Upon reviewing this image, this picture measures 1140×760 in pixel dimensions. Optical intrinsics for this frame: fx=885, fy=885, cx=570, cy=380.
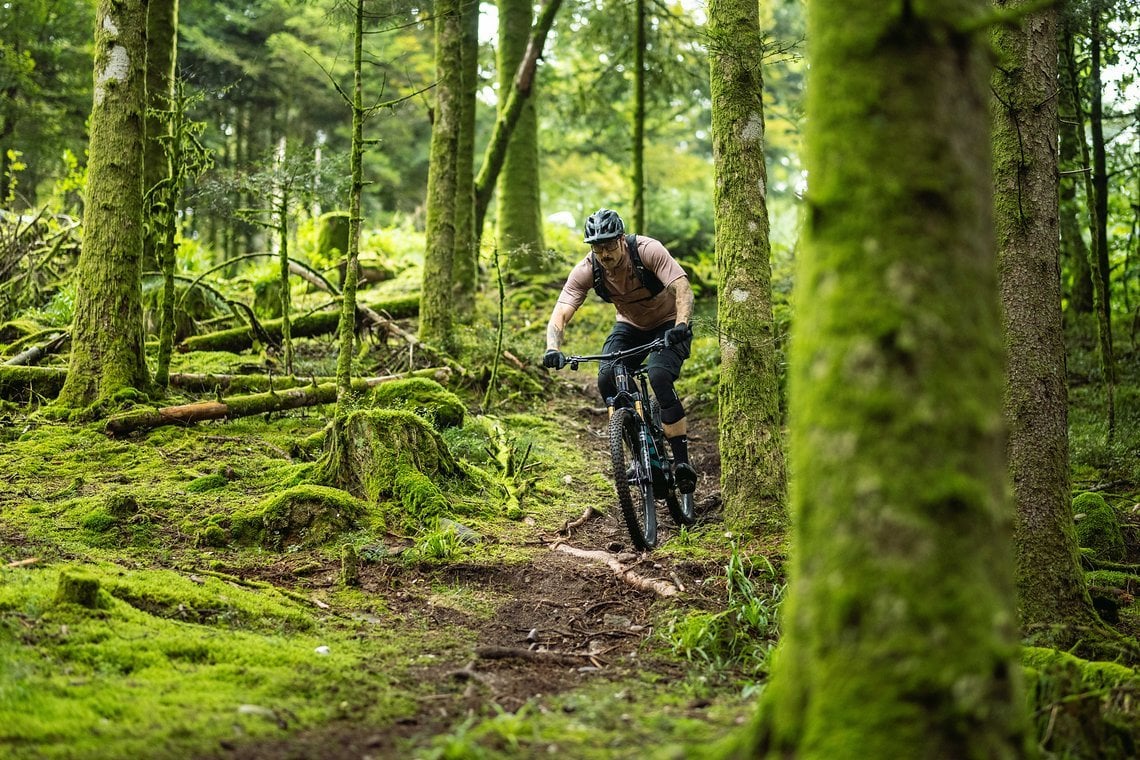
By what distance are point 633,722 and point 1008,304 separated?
354 centimetres

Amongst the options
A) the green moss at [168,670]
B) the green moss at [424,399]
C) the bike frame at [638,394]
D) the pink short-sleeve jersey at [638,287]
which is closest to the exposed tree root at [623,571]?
the bike frame at [638,394]

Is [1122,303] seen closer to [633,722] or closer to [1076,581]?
[1076,581]

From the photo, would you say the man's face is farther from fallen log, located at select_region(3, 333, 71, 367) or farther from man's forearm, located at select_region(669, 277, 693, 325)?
fallen log, located at select_region(3, 333, 71, 367)

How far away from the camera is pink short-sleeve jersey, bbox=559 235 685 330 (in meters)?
7.45

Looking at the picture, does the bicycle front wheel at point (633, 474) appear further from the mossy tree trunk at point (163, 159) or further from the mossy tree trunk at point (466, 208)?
the mossy tree trunk at point (466, 208)

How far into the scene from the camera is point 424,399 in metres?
9.56

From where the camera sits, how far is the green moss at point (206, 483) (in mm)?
7242

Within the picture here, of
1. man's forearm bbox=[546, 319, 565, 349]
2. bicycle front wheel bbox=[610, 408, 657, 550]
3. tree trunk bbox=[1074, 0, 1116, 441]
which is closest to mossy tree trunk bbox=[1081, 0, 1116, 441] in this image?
tree trunk bbox=[1074, 0, 1116, 441]

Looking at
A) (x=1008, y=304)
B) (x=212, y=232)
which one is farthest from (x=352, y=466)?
(x=212, y=232)

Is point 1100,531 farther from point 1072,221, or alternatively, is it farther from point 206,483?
point 1072,221

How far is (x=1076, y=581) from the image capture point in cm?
515

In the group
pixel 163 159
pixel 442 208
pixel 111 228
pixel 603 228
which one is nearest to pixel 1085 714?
pixel 603 228

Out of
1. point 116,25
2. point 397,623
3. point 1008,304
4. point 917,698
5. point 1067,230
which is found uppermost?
point 116,25

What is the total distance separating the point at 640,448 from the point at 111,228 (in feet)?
19.2
